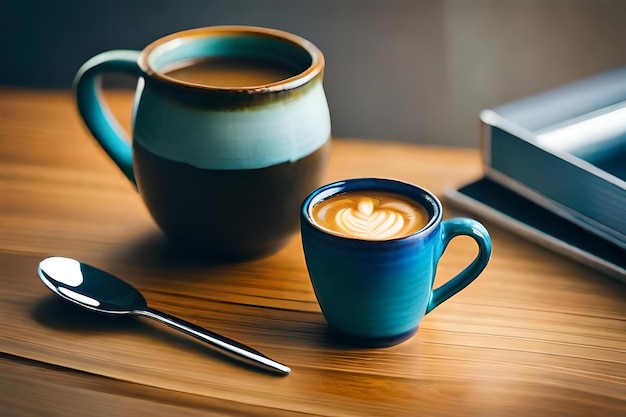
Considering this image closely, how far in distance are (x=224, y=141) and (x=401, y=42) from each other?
2.33ft

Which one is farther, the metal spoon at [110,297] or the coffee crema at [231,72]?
the coffee crema at [231,72]

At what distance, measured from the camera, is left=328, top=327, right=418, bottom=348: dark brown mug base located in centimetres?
56

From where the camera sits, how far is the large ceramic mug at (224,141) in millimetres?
592

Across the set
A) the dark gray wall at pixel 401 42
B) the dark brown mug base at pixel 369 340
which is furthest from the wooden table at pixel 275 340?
the dark gray wall at pixel 401 42

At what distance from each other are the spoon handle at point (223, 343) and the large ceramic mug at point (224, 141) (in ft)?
0.26

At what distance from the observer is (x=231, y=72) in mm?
679

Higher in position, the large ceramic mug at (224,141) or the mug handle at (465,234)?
the large ceramic mug at (224,141)

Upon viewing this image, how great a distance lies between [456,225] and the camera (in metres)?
0.56

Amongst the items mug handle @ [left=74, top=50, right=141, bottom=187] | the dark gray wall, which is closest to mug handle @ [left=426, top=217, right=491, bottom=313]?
mug handle @ [left=74, top=50, right=141, bottom=187]

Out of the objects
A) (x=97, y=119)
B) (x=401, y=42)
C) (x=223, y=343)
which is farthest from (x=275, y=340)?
(x=401, y=42)

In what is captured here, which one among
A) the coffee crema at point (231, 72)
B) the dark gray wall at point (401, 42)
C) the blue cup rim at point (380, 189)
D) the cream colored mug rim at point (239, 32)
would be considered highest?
the cream colored mug rim at point (239, 32)

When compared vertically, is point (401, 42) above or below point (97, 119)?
below

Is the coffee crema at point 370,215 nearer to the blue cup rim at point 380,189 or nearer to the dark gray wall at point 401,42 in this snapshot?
the blue cup rim at point 380,189

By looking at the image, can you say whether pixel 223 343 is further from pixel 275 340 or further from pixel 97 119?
pixel 97 119
